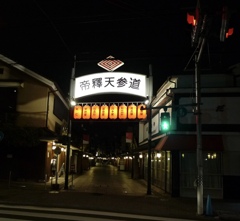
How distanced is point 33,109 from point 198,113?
52.7 ft

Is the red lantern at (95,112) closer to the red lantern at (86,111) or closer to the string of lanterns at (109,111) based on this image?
the string of lanterns at (109,111)

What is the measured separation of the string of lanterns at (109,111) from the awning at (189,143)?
474 centimetres

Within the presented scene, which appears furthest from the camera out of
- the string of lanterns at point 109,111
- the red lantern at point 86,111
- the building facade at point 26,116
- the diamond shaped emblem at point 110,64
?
the building facade at point 26,116

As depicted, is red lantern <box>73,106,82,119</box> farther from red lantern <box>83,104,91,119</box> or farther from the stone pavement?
the stone pavement

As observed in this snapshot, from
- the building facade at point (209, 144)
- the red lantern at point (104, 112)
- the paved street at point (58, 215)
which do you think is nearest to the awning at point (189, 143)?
the building facade at point (209, 144)

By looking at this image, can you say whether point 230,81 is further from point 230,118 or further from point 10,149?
point 10,149

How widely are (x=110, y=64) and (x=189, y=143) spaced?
874 cm

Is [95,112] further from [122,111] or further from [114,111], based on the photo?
[122,111]

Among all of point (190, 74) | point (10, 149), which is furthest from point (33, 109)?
point (190, 74)

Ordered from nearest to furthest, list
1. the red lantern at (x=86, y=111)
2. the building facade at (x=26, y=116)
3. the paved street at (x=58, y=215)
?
1. the paved street at (x=58, y=215)
2. the red lantern at (x=86, y=111)
3. the building facade at (x=26, y=116)

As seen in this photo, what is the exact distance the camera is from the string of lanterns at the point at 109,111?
24.2 m

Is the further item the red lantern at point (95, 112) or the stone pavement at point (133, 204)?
the red lantern at point (95, 112)

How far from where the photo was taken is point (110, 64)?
Answer: 24203 millimetres

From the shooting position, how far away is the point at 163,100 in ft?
76.2
